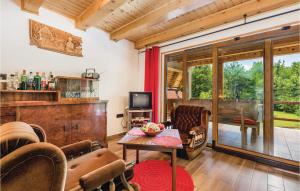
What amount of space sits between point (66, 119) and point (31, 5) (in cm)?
187

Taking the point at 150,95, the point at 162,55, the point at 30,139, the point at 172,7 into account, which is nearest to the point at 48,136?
the point at 30,139

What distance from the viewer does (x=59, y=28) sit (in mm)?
2773

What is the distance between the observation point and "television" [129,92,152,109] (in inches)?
144

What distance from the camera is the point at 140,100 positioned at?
12.3 feet

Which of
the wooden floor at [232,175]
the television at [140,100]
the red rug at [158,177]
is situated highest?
the television at [140,100]

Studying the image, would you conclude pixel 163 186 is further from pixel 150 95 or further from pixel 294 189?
pixel 150 95

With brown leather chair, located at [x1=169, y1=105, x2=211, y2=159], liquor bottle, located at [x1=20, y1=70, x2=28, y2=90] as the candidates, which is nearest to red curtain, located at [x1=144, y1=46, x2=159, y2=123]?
brown leather chair, located at [x1=169, y1=105, x2=211, y2=159]

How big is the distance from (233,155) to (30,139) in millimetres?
3057

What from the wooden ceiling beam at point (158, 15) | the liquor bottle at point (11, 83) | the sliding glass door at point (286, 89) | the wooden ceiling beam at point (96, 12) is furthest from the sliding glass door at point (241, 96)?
the liquor bottle at point (11, 83)

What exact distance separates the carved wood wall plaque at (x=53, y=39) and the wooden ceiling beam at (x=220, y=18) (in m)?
1.83

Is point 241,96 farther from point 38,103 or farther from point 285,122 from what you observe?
point 38,103

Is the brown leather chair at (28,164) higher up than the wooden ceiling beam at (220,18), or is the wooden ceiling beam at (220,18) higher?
the wooden ceiling beam at (220,18)

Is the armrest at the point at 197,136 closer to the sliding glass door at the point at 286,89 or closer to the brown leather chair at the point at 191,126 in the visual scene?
the brown leather chair at the point at 191,126

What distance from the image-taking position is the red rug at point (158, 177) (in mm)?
1775
